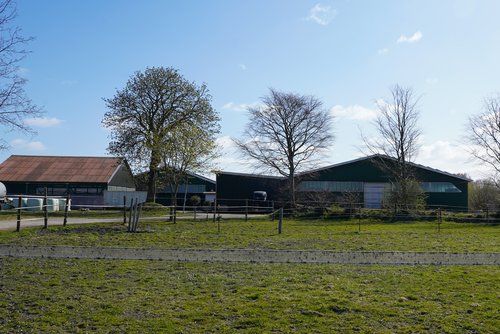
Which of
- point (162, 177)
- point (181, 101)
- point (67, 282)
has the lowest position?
point (67, 282)

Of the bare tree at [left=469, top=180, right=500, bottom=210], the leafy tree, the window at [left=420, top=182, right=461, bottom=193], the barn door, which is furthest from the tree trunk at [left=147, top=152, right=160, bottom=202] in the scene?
the bare tree at [left=469, top=180, right=500, bottom=210]

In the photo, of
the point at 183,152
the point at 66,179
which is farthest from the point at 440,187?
the point at 66,179

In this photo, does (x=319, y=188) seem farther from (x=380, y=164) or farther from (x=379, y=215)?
(x=379, y=215)

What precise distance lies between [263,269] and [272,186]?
43.6 metres

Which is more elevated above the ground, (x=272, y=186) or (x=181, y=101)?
(x=181, y=101)

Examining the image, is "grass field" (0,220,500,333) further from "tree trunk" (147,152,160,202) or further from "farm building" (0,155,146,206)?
"farm building" (0,155,146,206)

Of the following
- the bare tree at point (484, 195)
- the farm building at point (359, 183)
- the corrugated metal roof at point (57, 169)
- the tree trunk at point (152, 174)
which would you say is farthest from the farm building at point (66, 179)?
the bare tree at point (484, 195)

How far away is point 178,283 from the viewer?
341 inches

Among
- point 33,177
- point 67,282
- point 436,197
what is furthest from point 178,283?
point 33,177

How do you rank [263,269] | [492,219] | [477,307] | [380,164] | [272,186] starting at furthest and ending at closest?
[272,186], [380,164], [492,219], [263,269], [477,307]

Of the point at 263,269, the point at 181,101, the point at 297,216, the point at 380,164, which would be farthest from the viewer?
the point at 380,164

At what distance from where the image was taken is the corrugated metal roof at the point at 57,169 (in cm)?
5578

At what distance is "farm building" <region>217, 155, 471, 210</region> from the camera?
5016cm

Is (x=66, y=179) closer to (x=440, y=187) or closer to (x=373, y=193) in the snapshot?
(x=373, y=193)
